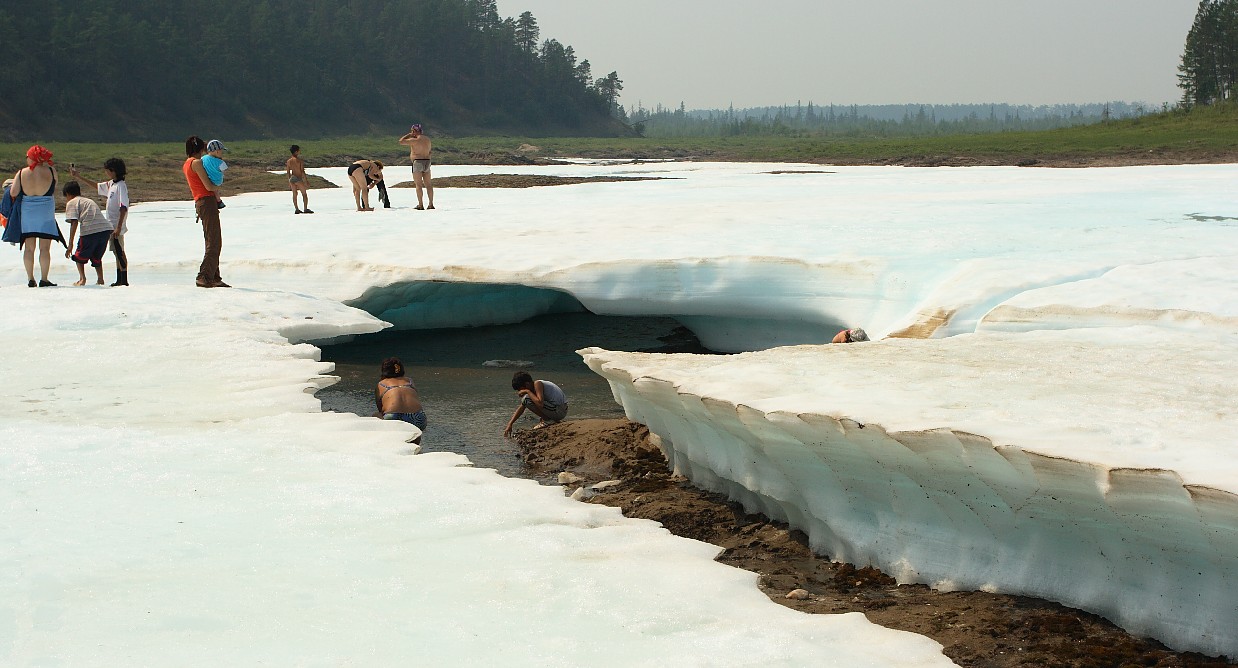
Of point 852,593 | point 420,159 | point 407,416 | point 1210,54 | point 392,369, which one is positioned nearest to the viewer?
point 852,593

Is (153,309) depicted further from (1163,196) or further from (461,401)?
(1163,196)

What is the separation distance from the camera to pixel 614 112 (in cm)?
11375

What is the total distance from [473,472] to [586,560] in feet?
5.02

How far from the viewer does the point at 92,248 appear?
11.0 meters

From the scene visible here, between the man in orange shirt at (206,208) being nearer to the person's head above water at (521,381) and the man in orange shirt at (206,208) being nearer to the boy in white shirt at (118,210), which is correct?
the boy in white shirt at (118,210)

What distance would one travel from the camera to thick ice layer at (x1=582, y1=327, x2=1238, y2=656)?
13.7 feet

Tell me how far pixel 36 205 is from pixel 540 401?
579 cm

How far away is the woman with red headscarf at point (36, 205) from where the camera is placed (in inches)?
423

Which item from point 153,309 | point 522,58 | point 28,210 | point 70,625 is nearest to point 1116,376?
point 70,625

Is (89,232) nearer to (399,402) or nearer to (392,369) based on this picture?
(392,369)

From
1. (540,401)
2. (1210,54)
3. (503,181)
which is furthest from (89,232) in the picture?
(1210,54)

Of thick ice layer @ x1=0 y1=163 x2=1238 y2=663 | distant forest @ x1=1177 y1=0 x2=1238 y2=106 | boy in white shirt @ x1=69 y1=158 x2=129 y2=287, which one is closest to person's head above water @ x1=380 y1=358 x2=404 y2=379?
thick ice layer @ x1=0 y1=163 x2=1238 y2=663

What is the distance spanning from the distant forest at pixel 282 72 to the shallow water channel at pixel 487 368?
47044 mm

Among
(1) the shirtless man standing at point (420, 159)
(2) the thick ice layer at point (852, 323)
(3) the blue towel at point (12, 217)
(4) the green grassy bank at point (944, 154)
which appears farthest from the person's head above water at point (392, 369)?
(4) the green grassy bank at point (944, 154)
